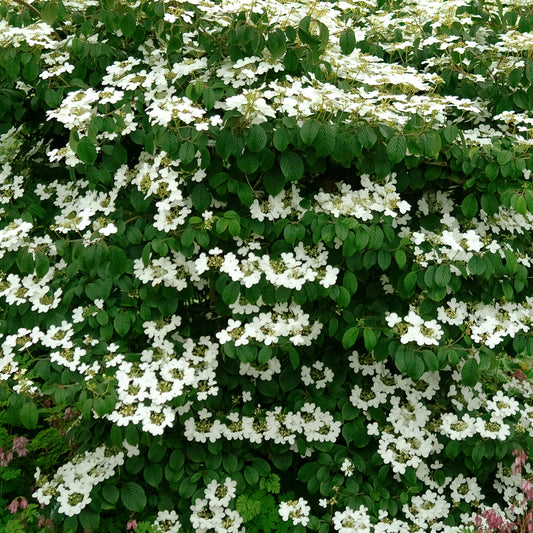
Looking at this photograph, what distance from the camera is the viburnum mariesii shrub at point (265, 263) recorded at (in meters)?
2.05

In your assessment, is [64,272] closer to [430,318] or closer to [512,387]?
[430,318]

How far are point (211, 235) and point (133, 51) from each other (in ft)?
3.02

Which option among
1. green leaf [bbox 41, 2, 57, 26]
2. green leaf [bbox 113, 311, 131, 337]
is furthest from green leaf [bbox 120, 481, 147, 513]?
green leaf [bbox 41, 2, 57, 26]

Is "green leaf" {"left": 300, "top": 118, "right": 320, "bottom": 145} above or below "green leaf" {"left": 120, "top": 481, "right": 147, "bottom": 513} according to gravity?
above

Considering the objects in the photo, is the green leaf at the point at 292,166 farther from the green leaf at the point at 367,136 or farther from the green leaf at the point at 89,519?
the green leaf at the point at 89,519

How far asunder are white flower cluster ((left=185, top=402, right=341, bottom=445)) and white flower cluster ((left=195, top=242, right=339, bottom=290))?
59cm

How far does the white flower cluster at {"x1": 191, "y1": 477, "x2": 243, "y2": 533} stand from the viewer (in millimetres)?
2301

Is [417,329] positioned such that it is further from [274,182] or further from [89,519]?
[89,519]

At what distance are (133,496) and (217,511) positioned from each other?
32cm

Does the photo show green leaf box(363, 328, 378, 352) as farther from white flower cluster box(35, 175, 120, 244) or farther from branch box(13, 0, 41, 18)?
branch box(13, 0, 41, 18)

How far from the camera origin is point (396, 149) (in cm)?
196

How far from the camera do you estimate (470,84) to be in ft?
8.18

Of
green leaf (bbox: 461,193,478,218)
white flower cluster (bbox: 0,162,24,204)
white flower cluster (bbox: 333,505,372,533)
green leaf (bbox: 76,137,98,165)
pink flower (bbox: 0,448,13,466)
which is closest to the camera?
green leaf (bbox: 76,137,98,165)

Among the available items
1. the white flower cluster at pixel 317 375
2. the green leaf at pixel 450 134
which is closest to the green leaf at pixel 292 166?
the green leaf at pixel 450 134
